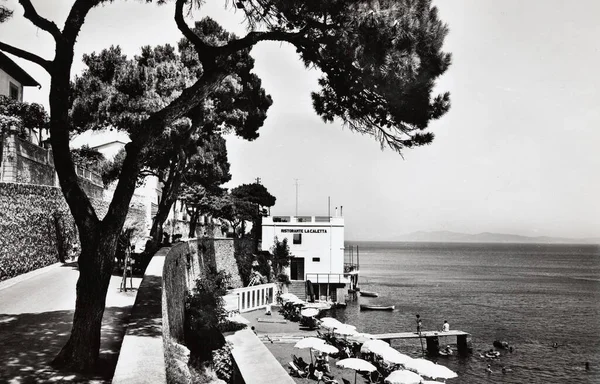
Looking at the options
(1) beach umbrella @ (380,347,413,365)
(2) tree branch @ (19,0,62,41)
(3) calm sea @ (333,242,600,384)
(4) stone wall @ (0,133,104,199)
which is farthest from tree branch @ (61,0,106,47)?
(3) calm sea @ (333,242,600,384)

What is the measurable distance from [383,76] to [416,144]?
84.1 inches

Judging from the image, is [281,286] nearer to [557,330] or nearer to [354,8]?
[557,330]

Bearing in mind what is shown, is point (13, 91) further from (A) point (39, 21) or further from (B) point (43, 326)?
(A) point (39, 21)

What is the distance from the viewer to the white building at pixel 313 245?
149 ft

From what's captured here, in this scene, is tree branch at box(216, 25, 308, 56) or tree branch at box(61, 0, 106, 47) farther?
tree branch at box(216, 25, 308, 56)

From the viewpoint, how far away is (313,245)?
→ 4566 cm

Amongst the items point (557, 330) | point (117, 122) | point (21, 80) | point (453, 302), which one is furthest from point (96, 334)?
point (453, 302)

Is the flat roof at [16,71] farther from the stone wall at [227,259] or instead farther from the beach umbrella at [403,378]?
the beach umbrella at [403,378]

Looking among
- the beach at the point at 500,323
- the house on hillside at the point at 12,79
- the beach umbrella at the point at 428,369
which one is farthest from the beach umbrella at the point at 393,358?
the house on hillside at the point at 12,79

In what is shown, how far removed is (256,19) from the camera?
9.75 m

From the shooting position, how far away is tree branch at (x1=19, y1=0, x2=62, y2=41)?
25.8ft

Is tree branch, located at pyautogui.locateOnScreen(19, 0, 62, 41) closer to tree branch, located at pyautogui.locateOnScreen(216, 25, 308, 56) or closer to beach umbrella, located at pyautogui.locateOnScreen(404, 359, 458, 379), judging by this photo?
tree branch, located at pyautogui.locateOnScreen(216, 25, 308, 56)

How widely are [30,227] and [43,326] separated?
8.48 metres

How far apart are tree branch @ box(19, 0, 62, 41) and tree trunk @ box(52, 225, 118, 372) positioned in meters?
3.13
